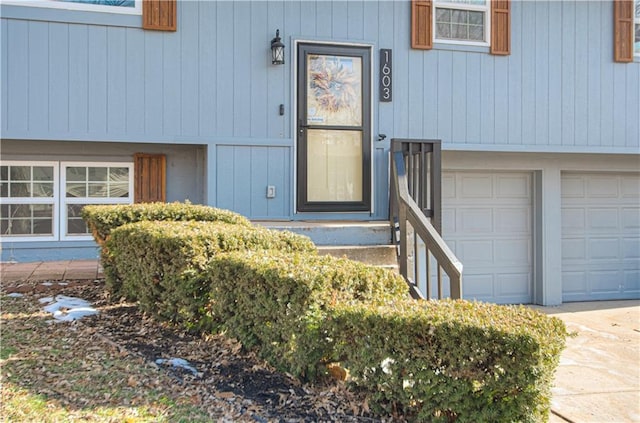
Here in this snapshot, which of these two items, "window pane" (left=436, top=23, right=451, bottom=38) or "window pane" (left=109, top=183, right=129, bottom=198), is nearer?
"window pane" (left=109, top=183, right=129, bottom=198)

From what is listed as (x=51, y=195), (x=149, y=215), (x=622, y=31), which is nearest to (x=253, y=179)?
(x=149, y=215)

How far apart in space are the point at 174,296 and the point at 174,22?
4.02 meters

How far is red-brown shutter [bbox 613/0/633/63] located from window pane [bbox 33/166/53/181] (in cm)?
786

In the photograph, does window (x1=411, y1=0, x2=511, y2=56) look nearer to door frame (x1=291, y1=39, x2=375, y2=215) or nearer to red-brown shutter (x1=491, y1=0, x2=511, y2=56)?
red-brown shutter (x1=491, y1=0, x2=511, y2=56)

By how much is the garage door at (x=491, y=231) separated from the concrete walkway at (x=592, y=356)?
70cm

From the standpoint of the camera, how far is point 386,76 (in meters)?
7.84

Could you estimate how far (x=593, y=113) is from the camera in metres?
8.70

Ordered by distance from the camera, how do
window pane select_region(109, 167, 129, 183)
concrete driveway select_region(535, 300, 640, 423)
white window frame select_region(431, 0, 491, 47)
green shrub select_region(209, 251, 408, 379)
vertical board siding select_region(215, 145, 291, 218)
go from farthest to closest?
1. white window frame select_region(431, 0, 491, 47)
2. window pane select_region(109, 167, 129, 183)
3. vertical board siding select_region(215, 145, 291, 218)
4. concrete driveway select_region(535, 300, 640, 423)
5. green shrub select_region(209, 251, 408, 379)

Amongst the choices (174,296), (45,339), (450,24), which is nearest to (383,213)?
(450,24)

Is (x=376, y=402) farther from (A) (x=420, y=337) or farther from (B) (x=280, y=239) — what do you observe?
(B) (x=280, y=239)

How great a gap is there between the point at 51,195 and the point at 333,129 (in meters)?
3.56

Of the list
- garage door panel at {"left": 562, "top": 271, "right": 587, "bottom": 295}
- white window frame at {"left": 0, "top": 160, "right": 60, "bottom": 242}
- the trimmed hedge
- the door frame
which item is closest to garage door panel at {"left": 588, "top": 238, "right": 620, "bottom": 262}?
garage door panel at {"left": 562, "top": 271, "right": 587, "bottom": 295}

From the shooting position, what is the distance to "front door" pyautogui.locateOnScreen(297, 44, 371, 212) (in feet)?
25.0

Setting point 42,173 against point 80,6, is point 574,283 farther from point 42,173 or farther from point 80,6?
point 80,6
